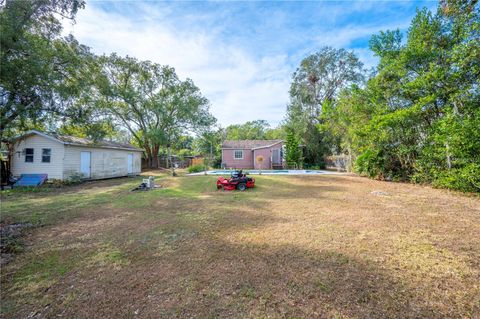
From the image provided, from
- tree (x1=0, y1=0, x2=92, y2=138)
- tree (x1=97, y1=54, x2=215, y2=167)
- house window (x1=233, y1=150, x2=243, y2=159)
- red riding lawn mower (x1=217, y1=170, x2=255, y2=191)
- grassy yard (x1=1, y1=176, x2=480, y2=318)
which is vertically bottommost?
grassy yard (x1=1, y1=176, x2=480, y2=318)

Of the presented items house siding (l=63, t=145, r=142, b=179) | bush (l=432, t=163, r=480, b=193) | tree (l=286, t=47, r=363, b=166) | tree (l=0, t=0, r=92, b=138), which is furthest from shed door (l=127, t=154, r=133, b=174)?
bush (l=432, t=163, r=480, b=193)

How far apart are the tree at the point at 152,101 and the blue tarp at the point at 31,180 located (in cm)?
929

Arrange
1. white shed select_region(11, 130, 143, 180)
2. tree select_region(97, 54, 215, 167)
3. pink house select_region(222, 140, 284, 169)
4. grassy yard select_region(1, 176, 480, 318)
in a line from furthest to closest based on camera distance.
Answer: pink house select_region(222, 140, 284, 169), tree select_region(97, 54, 215, 167), white shed select_region(11, 130, 143, 180), grassy yard select_region(1, 176, 480, 318)

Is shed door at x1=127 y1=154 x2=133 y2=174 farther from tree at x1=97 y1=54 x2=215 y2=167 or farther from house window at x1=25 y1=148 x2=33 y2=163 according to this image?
house window at x1=25 y1=148 x2=33 y2=163

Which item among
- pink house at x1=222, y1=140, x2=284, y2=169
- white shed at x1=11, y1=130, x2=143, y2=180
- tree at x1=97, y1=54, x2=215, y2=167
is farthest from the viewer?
pink house at x1=222, y1=140, x2=284, y2=169

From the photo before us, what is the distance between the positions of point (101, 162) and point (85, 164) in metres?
1.13

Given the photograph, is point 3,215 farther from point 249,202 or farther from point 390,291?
point 390,291

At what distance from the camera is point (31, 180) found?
11.3 meters

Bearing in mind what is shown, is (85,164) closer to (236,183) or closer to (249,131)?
(236,183)

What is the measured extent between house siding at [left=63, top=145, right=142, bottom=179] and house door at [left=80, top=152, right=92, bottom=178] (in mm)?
183

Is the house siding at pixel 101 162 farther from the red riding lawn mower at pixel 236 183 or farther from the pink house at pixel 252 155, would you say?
the pink house at pixel 252 155

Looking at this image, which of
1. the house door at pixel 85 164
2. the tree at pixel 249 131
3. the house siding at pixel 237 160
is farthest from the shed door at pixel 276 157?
the tree at pixel 249 131

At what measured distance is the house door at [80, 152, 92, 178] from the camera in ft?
42.4

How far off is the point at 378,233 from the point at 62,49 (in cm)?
1337
